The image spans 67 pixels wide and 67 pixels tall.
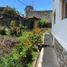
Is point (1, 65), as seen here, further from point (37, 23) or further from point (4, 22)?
point (37, 23)

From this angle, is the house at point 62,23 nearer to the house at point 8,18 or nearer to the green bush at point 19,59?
the green bush at point 19,59

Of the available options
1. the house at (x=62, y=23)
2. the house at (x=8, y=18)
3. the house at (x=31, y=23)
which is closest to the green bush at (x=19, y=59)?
the house at (x=62, y=23)

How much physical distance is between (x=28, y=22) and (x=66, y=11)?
108 ft

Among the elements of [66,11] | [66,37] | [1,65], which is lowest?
[1,65]

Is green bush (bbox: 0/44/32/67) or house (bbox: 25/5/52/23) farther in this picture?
house (bbox: 25/5/52/23)

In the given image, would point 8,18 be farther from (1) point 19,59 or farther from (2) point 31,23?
(1) point 19,59

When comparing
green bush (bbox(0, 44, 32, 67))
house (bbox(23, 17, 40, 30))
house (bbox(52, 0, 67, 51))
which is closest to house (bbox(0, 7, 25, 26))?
house (bbox(23, 17, 40, 30))

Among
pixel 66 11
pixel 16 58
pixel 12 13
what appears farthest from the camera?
pixel 12 13

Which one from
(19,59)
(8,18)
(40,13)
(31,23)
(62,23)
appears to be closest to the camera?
(62,23)

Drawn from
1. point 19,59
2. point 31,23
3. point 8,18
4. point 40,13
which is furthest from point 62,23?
point 40,13

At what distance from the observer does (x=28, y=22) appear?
43562 millimetres

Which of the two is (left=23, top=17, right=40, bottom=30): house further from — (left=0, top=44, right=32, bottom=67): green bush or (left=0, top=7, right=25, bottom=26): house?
(left=0, top=44, right=32, bottom=67): green bush

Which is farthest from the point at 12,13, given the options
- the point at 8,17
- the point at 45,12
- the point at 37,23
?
the point at 45,12

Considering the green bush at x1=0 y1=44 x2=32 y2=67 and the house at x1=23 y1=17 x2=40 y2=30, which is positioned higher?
the house at x1=23 y1=17 x2=40 y2=30
